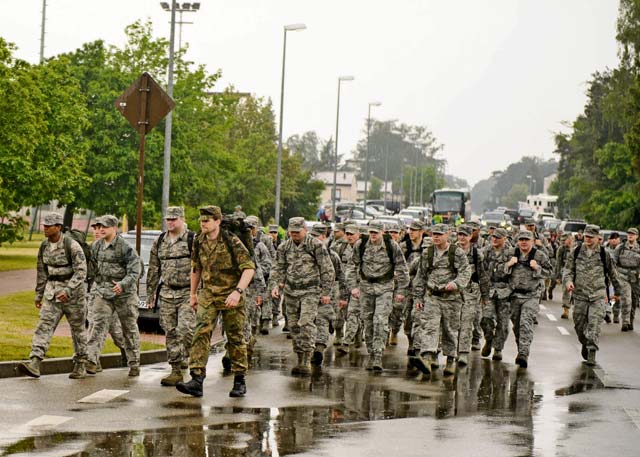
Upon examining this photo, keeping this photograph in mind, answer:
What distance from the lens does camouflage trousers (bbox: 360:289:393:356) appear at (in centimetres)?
1455

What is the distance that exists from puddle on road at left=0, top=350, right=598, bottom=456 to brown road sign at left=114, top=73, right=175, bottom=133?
367 cm

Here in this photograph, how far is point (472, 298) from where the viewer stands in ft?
52.1

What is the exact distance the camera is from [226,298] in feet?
37.7

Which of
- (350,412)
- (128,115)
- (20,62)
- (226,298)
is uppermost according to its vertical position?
(20,62)

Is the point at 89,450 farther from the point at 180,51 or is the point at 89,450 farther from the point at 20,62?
the point at 180,51

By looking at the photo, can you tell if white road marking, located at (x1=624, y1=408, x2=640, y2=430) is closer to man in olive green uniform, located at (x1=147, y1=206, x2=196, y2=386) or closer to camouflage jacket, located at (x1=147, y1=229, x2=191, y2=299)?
man in olive green uniform, located at (x1=147, y1=206, x2=196, y2=386)

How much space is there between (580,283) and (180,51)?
3187 cm

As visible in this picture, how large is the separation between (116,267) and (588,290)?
7.11 metres

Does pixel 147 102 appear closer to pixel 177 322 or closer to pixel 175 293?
pixel 175 293

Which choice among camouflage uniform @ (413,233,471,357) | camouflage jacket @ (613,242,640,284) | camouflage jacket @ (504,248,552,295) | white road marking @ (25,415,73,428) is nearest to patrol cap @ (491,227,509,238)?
camouflage jacket @ (504,248,552,295)

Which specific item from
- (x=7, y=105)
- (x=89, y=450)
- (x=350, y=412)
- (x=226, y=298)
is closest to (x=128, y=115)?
(x=226, y=298)

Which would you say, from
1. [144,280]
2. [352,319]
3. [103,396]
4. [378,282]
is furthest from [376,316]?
[144,280]

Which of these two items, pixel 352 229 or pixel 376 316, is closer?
pixel 376 316

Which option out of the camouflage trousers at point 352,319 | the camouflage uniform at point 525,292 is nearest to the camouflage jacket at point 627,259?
the camouflage uniform at point 525,292
